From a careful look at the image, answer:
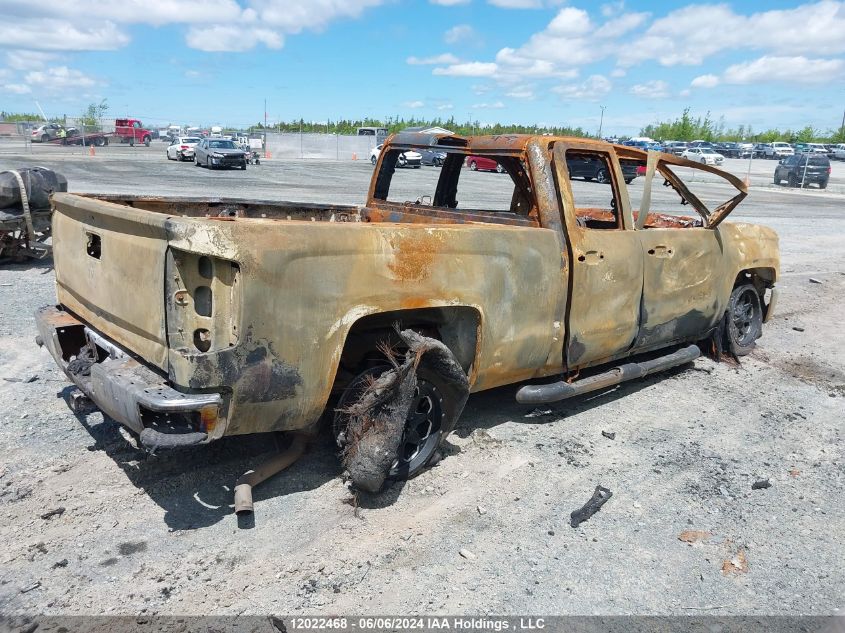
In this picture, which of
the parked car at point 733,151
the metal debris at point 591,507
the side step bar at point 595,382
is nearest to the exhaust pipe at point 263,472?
the side step bar at point 595,382

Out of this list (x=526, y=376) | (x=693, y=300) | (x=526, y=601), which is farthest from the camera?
(x=693, y=300)

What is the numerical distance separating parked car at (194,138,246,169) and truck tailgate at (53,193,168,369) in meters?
28.2

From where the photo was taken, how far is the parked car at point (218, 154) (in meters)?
30.7

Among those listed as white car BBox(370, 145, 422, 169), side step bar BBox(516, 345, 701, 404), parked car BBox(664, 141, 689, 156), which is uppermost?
parked car BBox(664, 141, 689, 156)

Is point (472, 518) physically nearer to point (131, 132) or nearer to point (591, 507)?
point (591, 507)

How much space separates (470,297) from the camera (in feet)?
12.1

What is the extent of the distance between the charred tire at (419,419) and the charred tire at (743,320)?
344cm

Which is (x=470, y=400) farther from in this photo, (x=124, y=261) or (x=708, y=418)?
(x=124, y=261)

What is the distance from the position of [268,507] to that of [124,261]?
1411 mm

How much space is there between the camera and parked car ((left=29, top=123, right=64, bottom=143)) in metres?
46.5

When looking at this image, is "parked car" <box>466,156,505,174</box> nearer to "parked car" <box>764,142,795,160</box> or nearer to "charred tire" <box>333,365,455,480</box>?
"charred tire" <box>333,365,455,480</box>

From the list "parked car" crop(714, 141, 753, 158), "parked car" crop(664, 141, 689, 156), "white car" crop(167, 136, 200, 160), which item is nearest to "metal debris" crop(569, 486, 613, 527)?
"white car" crop(167, 136, 200, 160)

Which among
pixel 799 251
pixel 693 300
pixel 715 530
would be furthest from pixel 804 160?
pixel 715 530

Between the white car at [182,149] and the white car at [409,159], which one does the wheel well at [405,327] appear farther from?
the white car at [182,149]
